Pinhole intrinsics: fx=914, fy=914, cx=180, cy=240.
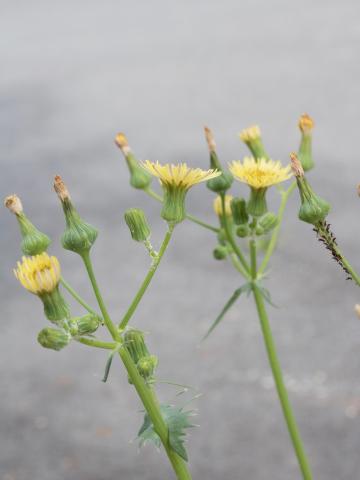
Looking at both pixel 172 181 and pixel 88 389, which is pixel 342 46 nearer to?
pixel 88 389

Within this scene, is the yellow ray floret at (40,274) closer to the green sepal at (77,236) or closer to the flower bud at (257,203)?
the green sepal at (77,236)

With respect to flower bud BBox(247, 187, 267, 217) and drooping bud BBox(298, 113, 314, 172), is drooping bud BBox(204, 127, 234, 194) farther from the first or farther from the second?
drooping bud BBox(298, 113, 314, 172)

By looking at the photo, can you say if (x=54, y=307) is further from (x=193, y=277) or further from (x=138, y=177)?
(x=193, y=277)

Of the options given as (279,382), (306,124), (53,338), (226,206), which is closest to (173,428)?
(53,338)

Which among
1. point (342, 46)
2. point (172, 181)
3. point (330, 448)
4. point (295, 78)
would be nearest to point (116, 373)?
point (330, 448)

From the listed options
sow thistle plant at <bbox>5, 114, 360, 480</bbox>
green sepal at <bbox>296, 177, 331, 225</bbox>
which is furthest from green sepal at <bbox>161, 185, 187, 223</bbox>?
green sepal at <bbox>296, 177, 331, 225</bbox>

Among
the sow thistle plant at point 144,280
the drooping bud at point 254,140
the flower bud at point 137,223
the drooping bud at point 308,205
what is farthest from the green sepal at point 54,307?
the drooping bud at point 254,140
